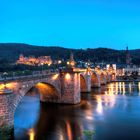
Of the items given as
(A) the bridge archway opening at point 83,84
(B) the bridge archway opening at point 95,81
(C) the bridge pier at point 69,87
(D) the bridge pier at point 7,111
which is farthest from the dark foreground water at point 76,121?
(B) the bridge archway opening at point 95,81

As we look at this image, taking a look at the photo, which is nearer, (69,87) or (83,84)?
(69,87)

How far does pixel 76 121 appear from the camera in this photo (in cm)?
3011

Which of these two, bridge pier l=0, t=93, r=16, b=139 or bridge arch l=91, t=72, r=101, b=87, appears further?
bridge arch l=91, t=72, r=101, b=87

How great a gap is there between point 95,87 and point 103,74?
19469 mm

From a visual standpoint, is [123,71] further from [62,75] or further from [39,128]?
[39,128]

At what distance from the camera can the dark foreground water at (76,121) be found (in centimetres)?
2459

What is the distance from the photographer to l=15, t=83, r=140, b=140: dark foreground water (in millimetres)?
24594

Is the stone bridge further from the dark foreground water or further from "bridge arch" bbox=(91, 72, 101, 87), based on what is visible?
"bridge arch" bbox=(91, 72, 101, 87)

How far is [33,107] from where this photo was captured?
38250mm

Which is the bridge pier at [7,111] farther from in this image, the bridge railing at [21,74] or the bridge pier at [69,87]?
the bridge pier at [69,87]

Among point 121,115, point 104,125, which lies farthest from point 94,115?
point 104,125

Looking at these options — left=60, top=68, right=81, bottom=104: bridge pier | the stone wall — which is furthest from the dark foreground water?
the stone wall

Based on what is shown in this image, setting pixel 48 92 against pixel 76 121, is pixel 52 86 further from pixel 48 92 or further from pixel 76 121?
pixel 76 121

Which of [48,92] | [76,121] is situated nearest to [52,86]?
[48,92]
